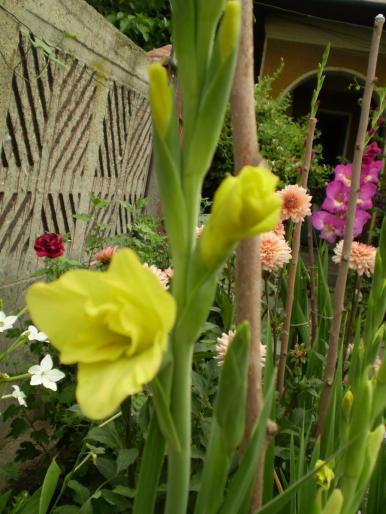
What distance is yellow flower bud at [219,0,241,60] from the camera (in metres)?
0.49

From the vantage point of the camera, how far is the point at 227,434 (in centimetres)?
57

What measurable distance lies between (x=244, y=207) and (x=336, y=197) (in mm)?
1560

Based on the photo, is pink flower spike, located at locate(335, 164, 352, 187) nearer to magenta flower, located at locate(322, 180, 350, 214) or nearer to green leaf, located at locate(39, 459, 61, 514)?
magenta flower, located at locate(322, 180, 350, 214)

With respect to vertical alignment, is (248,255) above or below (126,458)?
above

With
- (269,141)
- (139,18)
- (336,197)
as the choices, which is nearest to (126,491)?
(336,197)

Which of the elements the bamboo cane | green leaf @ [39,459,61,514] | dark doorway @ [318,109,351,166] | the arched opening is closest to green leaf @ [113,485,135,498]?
green leaf @ [39,459,61,514]

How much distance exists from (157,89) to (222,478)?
0.36 metres

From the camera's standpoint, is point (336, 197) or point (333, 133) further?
point (333, 133)

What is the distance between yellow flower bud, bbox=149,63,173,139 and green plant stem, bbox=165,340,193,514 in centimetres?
17

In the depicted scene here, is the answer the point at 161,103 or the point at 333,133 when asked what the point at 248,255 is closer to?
the point at 161,103

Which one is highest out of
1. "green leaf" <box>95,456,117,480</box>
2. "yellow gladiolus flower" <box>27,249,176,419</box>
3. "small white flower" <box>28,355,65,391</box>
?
"yellow gladiolus flower" <box>27,249,176,419</box>

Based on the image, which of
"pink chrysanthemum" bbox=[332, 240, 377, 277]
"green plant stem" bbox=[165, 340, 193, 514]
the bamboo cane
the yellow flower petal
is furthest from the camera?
"pink chrysanthemum" bbox=[332, 240, 377, 277]

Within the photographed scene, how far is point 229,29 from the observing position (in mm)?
494

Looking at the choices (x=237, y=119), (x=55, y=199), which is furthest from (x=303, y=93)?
(x=237, y=119)
